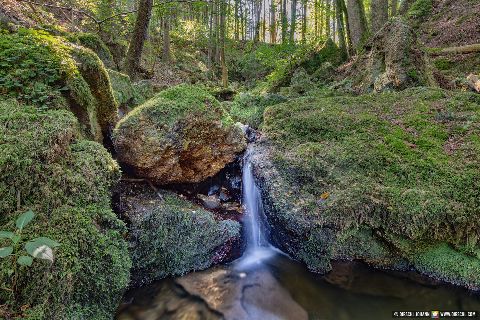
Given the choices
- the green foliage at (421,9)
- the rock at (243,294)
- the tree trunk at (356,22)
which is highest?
the green foliage at (421,9)

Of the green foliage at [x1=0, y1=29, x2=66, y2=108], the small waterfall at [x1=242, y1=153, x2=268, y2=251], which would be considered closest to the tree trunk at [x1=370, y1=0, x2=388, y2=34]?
the small waterfall at [x1=242, y1=153, x2=268, y2=251]

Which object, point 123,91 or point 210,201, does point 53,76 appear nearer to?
point 123,91

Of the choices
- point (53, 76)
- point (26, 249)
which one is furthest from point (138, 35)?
point (26, 249)

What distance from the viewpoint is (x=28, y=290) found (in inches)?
90.5

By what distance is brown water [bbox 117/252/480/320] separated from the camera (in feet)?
11.7

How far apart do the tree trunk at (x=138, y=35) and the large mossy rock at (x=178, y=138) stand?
336cm

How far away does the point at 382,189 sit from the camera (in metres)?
4.03

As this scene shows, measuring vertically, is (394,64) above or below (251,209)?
above

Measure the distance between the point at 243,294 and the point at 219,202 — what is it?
5.91ft

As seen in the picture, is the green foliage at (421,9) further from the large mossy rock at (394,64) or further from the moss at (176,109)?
the moss at (176,109)

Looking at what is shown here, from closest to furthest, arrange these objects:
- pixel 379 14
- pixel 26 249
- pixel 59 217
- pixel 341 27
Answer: pixel 26 249, pixel 59 217, pixel 379 14, pixel 341 27

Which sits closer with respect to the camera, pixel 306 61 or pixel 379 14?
pixel 379 14

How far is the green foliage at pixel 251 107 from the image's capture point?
8.04 metres

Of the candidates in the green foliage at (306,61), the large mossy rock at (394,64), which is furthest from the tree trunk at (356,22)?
the large mossy rock at (394,64)
